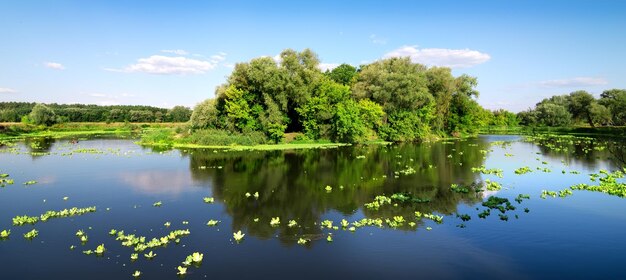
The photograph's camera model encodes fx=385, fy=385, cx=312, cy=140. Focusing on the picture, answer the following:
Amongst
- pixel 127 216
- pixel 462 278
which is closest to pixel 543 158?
pixel 462 278

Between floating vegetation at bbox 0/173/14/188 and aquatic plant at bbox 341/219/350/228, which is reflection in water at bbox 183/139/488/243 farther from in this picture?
floating vegetation at bbox 0/173/14/188

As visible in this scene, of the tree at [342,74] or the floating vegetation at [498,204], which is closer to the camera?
the floating vegetation at [498,204]

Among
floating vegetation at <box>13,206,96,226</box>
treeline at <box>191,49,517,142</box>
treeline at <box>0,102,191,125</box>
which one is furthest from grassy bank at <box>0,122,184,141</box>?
floating vegetation at <box>13,206,96,226</box>

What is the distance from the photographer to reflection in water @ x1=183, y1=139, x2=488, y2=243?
75.4 feet

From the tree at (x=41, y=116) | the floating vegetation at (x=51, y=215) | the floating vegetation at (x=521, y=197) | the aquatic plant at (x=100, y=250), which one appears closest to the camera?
the aquatic plant at (x=100, y=250)

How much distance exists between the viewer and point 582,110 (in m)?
133

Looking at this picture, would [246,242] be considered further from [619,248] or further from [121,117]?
[121,117]

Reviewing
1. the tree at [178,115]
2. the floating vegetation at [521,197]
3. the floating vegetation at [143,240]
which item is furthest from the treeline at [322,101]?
the tree at [178,115]

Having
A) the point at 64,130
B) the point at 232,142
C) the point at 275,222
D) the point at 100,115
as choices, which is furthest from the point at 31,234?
the point at 100,115

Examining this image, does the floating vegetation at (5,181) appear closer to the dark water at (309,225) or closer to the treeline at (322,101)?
the dark water at (309,225)

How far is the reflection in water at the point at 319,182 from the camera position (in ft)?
75.4

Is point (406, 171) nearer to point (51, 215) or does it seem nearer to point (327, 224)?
point (327, 224)

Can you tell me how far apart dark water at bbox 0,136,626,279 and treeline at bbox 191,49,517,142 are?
27.0 metres

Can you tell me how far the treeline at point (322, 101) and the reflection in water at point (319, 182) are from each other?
48.9 feet
